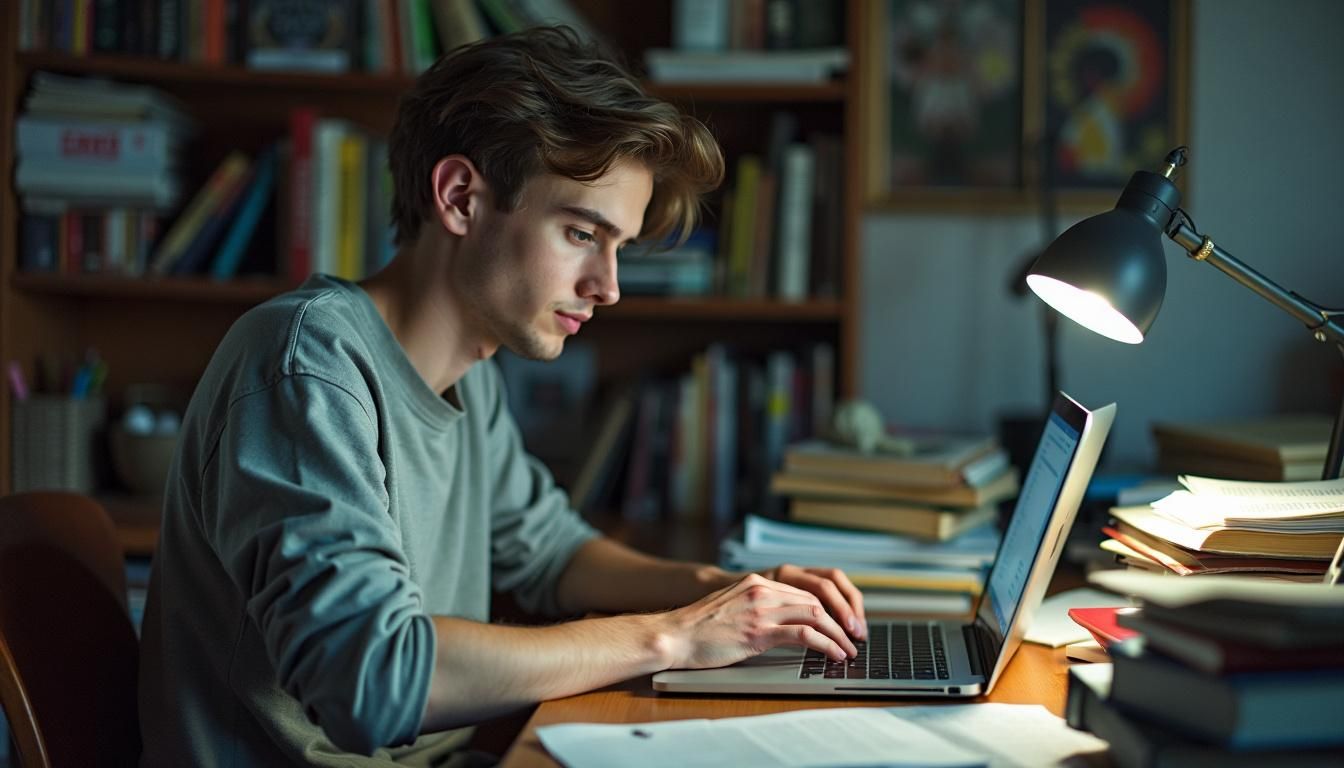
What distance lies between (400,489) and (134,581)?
0.80m

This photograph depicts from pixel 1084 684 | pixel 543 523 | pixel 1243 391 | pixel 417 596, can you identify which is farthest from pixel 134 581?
pixel 1243 391

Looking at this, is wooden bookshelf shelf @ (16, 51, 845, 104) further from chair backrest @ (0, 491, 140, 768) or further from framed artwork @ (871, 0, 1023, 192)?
chair backrest @ (0, 491, 140, 768)

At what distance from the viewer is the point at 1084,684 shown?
85 cm

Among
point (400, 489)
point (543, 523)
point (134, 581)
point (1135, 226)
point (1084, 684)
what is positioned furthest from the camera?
point (134, 581)

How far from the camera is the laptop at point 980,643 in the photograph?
1.00 metres

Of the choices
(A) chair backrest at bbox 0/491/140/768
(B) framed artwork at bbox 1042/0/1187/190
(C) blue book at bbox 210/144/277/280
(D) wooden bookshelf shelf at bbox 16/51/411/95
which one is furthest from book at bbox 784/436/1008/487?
(C) blue book at bbox 210/144/277/280

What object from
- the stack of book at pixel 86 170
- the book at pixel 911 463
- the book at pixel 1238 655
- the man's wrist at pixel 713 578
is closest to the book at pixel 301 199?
the stack of book at pixel 86 170

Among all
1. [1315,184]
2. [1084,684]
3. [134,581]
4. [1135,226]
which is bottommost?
[134,581]

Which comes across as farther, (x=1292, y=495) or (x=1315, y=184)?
(x=1315, y=184)

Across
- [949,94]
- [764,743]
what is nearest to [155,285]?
[949,94]

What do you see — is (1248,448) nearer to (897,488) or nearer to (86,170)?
(897,488)

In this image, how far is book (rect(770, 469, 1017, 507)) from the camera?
1.49m

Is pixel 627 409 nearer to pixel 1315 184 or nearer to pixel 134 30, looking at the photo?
pixel 134 30

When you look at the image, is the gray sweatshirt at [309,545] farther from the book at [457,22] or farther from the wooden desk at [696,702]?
the book at [457,22]
